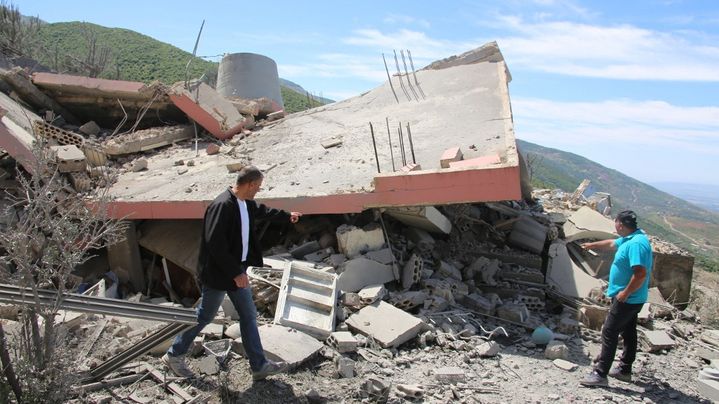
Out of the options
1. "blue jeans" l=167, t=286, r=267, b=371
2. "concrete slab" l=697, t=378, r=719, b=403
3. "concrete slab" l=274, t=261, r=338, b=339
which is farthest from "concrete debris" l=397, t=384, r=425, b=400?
"concrete slab" l=697, t=378, r=719, b=403

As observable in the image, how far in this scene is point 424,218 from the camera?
21.9 ft

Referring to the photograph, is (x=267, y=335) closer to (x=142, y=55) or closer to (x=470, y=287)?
(x=470, y=287)

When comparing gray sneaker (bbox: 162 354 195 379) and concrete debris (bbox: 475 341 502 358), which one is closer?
gray sneaker (bbox: 162 354 195 379)

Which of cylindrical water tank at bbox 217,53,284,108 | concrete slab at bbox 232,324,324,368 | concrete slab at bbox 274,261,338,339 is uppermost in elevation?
cylindrical water tank at bbox 217,53,284,108

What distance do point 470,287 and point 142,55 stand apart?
107 ft

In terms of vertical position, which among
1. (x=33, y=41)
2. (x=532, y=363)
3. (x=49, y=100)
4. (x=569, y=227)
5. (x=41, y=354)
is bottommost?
(x=532, y=363)

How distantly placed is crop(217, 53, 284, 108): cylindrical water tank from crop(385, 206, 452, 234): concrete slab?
969 cm

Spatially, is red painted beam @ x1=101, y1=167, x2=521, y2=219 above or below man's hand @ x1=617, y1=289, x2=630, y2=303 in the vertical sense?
above

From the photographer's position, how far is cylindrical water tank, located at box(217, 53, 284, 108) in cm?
1532

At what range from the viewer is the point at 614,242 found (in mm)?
4961

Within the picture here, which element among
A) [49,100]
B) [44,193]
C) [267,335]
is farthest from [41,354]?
[49,100]

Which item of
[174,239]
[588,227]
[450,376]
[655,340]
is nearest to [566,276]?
[588,227]

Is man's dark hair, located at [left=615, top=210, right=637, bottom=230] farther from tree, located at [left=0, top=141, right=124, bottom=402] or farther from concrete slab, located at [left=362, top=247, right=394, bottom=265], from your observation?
tree, located at [left=0, top=141, right=124, bottom=402]

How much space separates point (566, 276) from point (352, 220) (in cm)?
320
